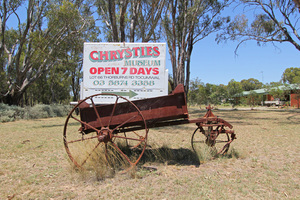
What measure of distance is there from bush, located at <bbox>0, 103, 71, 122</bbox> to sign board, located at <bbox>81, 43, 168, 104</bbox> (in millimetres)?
15020

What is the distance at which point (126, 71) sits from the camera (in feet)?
16.0

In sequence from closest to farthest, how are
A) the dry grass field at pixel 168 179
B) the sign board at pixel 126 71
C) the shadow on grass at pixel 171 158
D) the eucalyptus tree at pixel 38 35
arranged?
the dry grass field at pixel 168 179, the sign board at pixel 126 71, the shadow on grass at pixel 171 158, the eucalyptus tree at pixel 38 35

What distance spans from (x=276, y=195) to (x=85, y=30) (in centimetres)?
2200

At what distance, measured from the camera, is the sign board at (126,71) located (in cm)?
484

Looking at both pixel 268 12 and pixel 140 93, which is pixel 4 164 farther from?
pixel 268 12

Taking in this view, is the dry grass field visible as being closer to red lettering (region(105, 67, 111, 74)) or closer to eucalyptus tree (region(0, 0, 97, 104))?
red lettering (region(105, 67, 111, 74))

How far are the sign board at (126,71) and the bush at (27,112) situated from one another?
15020 millimetres

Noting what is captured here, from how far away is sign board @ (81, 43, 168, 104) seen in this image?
15.9 ft

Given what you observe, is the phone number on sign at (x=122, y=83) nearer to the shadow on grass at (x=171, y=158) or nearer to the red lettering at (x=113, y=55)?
the red lettering at (x=113, y=55)

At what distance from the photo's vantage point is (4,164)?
5016mm

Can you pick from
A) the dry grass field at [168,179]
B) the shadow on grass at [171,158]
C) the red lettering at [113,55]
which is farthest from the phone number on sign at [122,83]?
the dry grass field at [168,179]

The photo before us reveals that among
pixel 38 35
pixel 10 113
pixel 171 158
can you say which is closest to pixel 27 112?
pixel 10 113

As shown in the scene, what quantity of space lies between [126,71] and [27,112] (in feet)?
59.5

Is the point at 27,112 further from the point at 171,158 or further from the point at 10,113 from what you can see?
the point at 171,158
